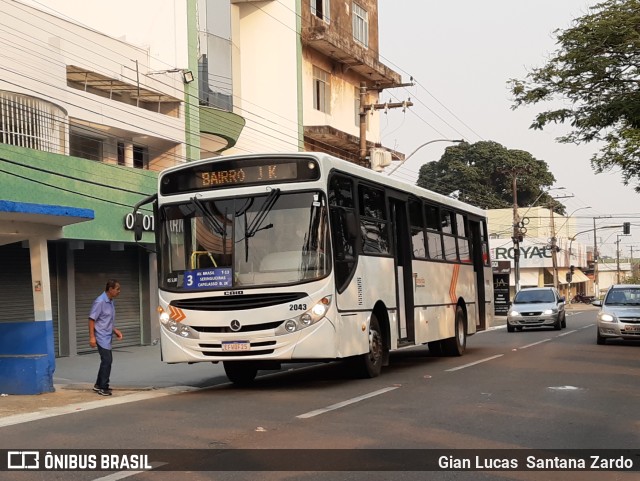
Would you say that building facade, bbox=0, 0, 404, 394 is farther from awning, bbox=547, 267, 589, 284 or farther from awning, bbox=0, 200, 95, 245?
awning, bbox=547, 267, 589, 284

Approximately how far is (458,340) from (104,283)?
1163cm

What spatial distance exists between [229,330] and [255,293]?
26.2 inches

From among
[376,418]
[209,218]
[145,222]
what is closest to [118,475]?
[376,418]

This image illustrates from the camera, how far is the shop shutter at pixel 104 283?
26.0 metres

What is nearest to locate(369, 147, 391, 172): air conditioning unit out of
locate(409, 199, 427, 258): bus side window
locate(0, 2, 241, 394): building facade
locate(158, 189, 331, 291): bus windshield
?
locate(0, 2, 241, 394): building facade

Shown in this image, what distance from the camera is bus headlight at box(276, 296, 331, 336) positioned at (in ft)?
43.1

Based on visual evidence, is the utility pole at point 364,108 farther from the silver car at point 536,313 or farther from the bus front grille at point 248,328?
the bus front grille at point 248,328

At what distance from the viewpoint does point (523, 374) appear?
15711 mm

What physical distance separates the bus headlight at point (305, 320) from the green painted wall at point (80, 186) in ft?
33.7

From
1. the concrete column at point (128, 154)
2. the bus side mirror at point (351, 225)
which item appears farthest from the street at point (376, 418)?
the concrete column at point (128, 154)

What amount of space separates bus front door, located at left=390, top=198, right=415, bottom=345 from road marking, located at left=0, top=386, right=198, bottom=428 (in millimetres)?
3879

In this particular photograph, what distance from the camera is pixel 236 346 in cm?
1323

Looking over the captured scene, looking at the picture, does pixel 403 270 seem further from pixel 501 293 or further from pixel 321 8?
pixel 501 293

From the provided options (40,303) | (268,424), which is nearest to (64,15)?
(40,303)
